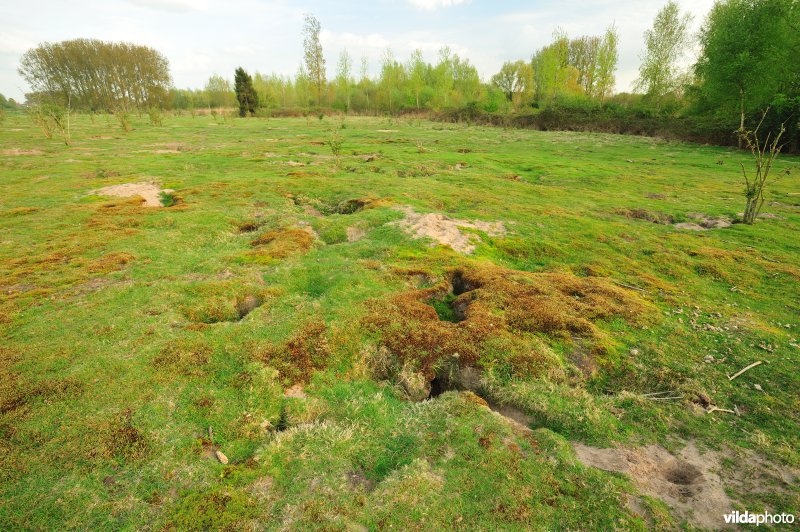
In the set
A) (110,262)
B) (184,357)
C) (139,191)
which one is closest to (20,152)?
(139,191)

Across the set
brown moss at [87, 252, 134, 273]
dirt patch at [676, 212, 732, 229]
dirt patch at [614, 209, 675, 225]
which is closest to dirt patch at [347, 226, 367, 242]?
brown moss at [87, 252, 134, 273]

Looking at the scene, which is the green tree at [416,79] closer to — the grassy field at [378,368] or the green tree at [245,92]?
the green tree at [245,92]

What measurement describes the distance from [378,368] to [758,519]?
5.74m

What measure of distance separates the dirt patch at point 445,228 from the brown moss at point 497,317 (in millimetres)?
2422

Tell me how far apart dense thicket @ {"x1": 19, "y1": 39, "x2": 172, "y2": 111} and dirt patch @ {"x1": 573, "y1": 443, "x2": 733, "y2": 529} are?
110256mm

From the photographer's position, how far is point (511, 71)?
99188mm

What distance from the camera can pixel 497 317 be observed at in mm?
8539

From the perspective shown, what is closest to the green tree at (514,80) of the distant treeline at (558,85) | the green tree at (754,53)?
the distant treeline at (558,85)

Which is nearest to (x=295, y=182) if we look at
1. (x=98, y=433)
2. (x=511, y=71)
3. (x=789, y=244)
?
(x=98, y=433)

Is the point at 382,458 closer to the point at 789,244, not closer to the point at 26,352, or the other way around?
the point at 26,352

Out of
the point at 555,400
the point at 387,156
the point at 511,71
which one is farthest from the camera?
the point at 511,71

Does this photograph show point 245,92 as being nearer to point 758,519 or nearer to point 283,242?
point 283,242

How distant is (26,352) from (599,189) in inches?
1074

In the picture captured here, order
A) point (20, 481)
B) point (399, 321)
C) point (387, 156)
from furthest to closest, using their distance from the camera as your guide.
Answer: point (387, 156) < point (399, 321) < point (20, 481)
